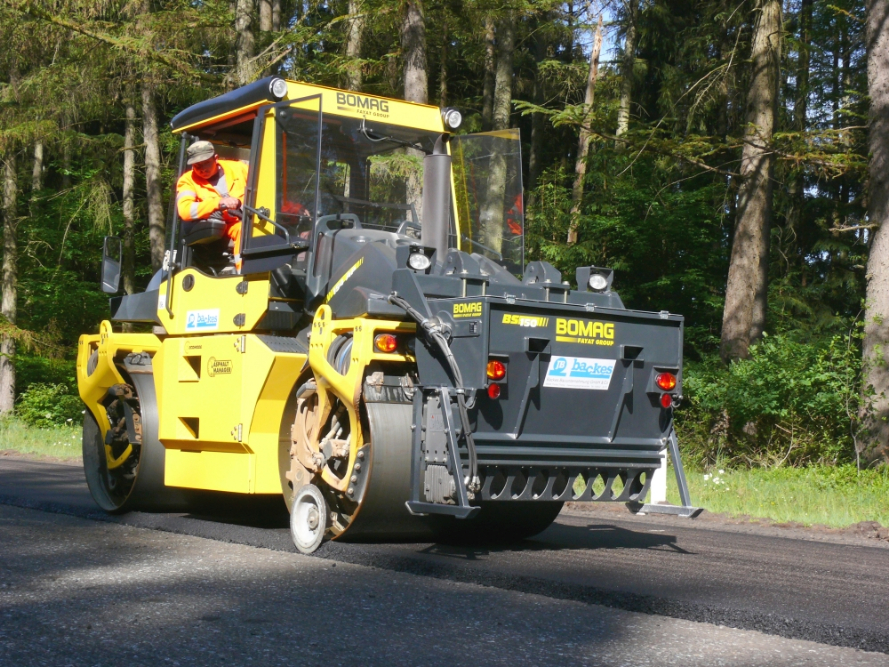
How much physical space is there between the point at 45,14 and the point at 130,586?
1492 cm

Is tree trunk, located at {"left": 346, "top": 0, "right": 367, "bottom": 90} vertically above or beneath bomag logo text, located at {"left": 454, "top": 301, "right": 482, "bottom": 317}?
above

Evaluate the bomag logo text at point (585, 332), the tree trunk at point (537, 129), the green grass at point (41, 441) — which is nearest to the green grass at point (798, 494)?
the bomag logo text at point (585, 332)

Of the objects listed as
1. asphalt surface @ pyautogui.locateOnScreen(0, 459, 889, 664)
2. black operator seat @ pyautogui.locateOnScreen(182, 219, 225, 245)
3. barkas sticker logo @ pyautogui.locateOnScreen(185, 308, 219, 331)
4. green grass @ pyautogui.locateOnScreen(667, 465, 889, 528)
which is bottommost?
green grass @ pyautogui.locateOnScreen(667, 465, 889, 528)

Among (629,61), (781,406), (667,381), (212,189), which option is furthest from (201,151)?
(629,61)

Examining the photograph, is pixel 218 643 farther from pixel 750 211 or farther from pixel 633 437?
pixel 750 211

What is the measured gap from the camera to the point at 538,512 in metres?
8.00

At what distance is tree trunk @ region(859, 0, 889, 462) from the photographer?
1290 centimetres

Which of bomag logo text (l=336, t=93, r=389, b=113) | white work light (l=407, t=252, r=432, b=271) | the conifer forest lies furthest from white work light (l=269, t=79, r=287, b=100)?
the conifer forest

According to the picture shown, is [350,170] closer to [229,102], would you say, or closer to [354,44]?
[229,102]

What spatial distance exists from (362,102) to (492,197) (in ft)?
4.12

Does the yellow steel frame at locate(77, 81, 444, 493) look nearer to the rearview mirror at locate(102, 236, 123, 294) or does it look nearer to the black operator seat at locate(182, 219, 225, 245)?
the black operator seat at locate(182, 219, 225, 245)

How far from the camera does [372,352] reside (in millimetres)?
6816

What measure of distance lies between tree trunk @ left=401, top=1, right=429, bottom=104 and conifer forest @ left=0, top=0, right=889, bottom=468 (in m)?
0.03

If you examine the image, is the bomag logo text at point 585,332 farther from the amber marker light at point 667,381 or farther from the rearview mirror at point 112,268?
the rearview mirror at point 112,268
